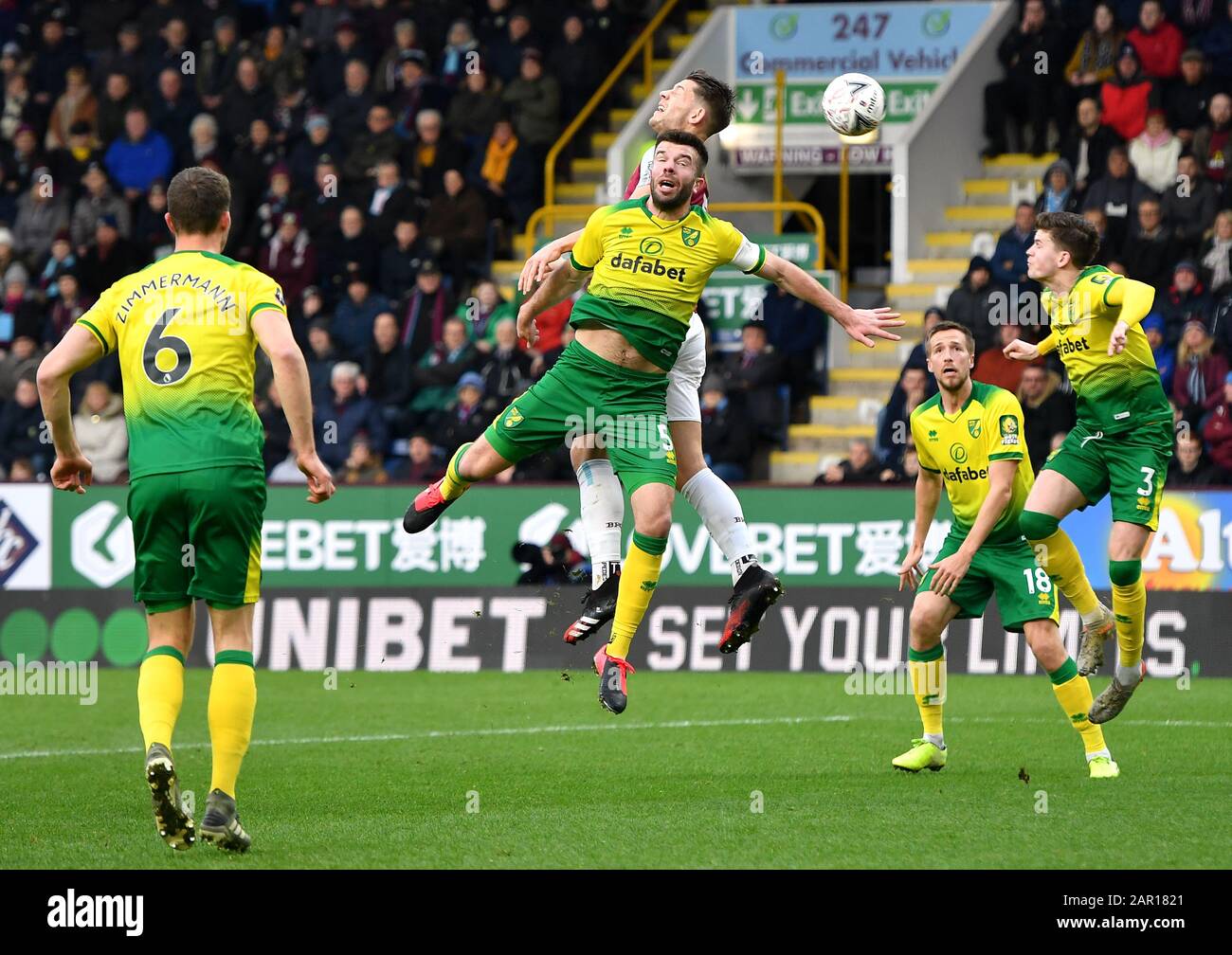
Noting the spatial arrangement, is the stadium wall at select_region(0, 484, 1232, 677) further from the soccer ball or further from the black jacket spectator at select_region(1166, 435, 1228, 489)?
the soccer ball

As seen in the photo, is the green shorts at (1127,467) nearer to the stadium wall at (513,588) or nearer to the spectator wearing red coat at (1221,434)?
the stadium wall at (513,588)

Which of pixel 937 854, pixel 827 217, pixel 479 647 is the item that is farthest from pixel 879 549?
pixel 937 854

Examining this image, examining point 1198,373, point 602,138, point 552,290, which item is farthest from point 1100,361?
point 602,138

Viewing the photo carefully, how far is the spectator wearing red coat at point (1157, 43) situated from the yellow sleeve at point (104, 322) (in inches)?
530

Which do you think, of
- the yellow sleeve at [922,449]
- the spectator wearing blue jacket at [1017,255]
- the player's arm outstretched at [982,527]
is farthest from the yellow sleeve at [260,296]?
the spectator wearing blue jacket at [1017,255]

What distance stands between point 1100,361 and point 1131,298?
0.77 m

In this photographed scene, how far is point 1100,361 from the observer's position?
422 inches

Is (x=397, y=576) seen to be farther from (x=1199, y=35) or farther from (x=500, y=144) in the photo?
(x=1199, y=35)

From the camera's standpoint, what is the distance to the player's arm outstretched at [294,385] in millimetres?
7520

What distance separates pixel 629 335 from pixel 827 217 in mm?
13572

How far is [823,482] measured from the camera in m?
16.7

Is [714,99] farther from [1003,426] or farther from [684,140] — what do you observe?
[1003,426]

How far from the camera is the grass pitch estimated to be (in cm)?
778
